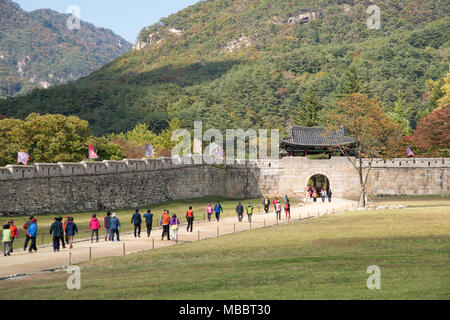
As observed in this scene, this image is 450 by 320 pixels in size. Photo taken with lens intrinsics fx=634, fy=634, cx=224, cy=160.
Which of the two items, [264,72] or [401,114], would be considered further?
[264,72]

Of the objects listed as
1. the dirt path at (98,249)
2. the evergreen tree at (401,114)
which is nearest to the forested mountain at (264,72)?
the evergreen tree at (401,114)

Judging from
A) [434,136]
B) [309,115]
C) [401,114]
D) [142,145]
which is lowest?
[434,136]

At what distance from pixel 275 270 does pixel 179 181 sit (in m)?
41.1

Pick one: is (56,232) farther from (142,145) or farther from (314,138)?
(142,145)

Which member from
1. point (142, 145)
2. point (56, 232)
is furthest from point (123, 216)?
point (142, 145)

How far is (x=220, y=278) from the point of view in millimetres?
17141

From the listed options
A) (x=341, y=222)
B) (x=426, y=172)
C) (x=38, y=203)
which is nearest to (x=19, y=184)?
(x=38, y=203)

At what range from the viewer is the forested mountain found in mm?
111188

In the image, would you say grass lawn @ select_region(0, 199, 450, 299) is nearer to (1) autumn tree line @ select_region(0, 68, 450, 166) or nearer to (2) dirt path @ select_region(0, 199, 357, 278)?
(2) dirt path @ select_region(0, 199, 357, 278)

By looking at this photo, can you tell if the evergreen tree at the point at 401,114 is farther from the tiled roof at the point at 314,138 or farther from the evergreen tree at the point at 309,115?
the tiled roof at the point at 314,138

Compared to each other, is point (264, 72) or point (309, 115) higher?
point (264, 72)

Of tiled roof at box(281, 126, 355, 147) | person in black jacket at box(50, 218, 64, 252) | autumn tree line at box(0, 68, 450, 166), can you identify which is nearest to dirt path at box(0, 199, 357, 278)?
person in black jacket at box(50, 218, 64, 252)

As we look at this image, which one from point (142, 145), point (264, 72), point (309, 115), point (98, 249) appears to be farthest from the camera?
point (264, 72)

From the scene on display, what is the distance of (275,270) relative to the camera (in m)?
18.2
